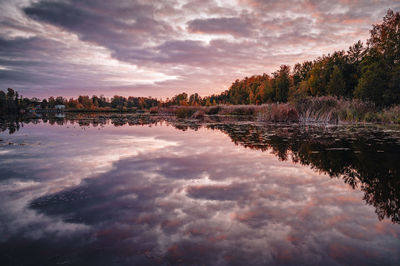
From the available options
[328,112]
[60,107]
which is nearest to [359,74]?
[328,112]

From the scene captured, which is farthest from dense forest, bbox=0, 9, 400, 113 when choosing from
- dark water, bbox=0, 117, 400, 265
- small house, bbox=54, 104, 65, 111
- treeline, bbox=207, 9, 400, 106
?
small house, bbox=54, 104, 65, 111

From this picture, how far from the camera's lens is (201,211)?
3508 mm

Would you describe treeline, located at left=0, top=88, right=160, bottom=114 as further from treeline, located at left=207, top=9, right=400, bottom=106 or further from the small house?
treeline, located at left=207, top=9, right=400, bottom=106

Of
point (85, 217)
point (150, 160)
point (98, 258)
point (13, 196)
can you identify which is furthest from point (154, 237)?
point (150, 160)

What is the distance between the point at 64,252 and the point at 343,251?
296 cm

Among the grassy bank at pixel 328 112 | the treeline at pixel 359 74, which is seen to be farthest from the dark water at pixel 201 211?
the treeline at pixel 359 74

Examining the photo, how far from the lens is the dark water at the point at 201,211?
2461 millimetres

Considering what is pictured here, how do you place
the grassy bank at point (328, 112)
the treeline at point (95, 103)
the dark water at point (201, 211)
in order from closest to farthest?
the dark water at point (201, 211) < the grassy bank at point (328, 112) < the treeline at point (95, 103)

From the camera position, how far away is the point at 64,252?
248 cm

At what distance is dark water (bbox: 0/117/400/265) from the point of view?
8.07ft

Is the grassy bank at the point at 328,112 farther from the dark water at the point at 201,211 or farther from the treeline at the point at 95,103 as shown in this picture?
the treeline at the point at 95,103

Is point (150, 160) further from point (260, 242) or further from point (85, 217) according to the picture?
point (260, 242)

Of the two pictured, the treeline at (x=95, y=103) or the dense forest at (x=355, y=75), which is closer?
the dense forest at (x=355, y=75)

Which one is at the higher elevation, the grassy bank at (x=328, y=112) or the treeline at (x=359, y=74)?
the treeline at (x=359, y=74)
